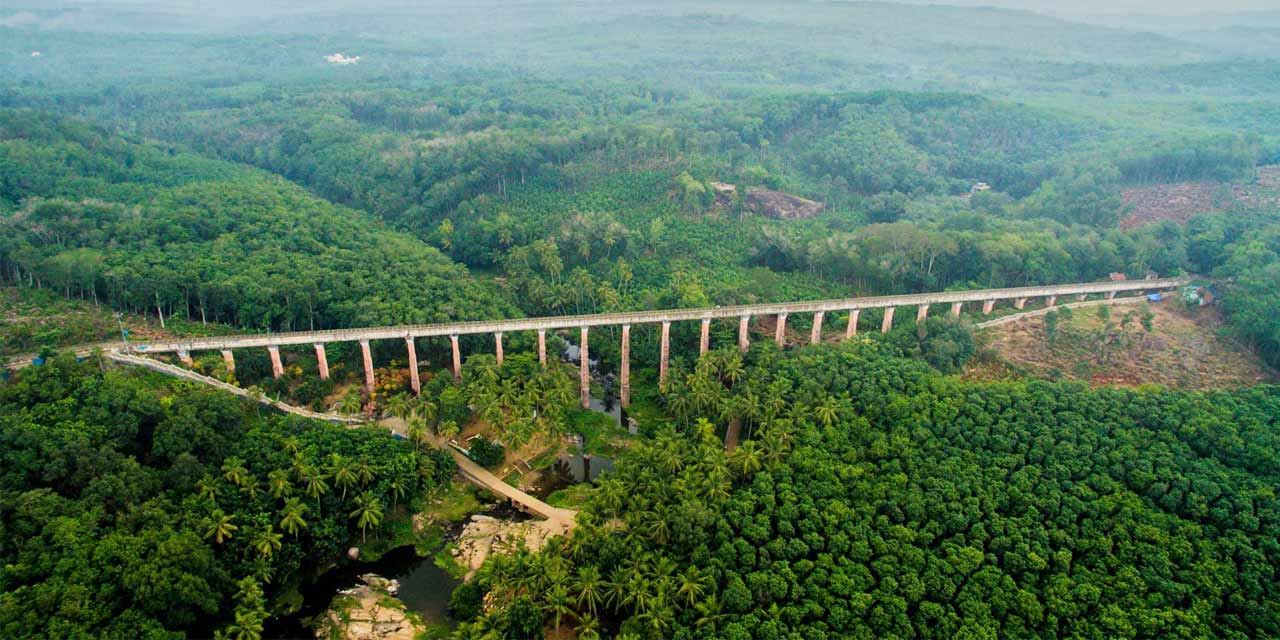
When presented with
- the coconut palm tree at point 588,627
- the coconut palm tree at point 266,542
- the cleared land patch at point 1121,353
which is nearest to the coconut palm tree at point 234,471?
the coconut palm tree at point 266,542

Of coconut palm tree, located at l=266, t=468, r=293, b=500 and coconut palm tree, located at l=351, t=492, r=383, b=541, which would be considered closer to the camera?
coconut palm tree, located at l=266, t=468, r=293, b=500

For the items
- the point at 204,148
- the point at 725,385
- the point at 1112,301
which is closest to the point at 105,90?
the point at 204,148

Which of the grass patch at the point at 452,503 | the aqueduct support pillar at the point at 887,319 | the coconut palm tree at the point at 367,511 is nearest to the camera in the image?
the coconut palm tree at the point at 367,511

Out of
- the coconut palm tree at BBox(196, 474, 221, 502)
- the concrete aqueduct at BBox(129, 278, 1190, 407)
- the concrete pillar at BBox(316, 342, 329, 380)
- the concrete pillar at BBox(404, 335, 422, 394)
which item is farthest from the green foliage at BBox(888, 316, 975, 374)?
the coconut palm tree at BBox(196, 474, 221, 502)

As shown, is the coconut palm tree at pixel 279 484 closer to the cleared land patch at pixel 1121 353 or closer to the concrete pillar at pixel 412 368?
the concrete pillar at pixel 412 368

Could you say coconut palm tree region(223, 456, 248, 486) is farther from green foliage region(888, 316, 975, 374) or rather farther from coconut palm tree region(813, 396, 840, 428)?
green foliage region(888, 316, 975, 374)

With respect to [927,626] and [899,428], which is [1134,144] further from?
[927,626]
